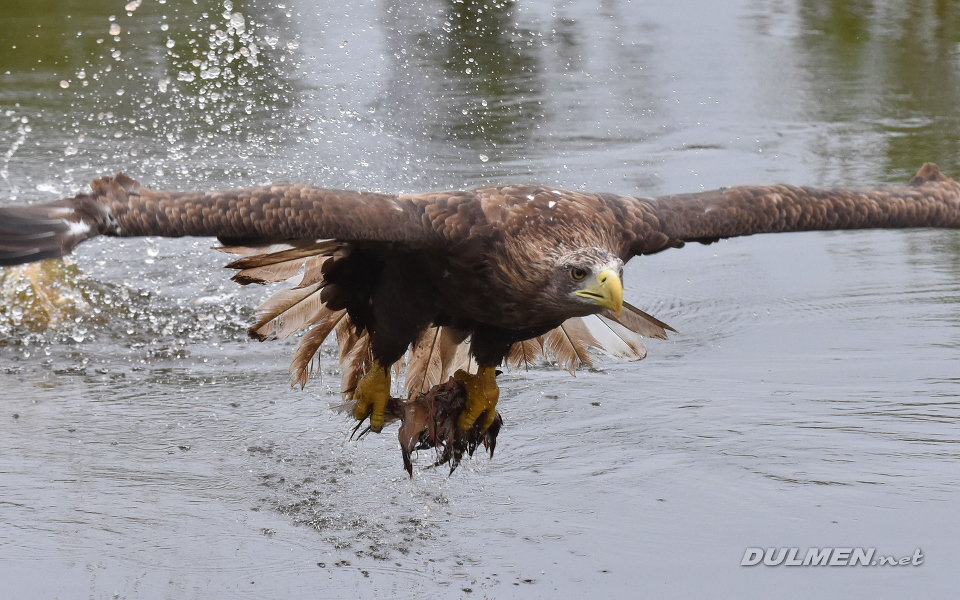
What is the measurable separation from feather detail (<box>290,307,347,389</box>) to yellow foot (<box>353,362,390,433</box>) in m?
0.34

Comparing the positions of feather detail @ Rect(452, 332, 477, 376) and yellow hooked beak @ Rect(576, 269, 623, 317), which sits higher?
yellow hooked beak @ Rect(576, 269, 623, 317)

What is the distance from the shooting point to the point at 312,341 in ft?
15.9

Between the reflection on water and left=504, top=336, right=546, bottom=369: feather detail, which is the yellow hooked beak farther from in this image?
the reflection on water

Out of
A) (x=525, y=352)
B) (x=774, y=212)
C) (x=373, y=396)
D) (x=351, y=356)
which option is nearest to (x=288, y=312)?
(x=351, y=356)

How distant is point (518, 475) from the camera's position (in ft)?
15.6

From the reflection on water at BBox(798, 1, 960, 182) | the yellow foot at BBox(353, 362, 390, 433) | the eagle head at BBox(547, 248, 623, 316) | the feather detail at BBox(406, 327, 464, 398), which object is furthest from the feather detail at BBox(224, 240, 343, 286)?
the reflection on water at BBox(798, 1, 960, 182)

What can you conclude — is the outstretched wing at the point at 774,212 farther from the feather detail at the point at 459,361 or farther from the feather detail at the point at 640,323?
the feather detail at the point at 459,361

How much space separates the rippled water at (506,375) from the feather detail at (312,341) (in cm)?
33

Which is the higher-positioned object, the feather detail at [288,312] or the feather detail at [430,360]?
the feather detail at [288,312]

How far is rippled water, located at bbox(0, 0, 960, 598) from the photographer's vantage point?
164 inches

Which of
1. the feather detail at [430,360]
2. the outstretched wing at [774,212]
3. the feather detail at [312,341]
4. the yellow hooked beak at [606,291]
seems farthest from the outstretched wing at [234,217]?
the feather detail at [430,360]

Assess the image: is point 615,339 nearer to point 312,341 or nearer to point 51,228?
point 312,341

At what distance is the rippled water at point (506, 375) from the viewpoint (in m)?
4.17

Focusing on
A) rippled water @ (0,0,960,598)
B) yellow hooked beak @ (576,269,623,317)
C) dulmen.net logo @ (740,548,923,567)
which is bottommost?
dulmen.net logo @ (740,548,923,567)
